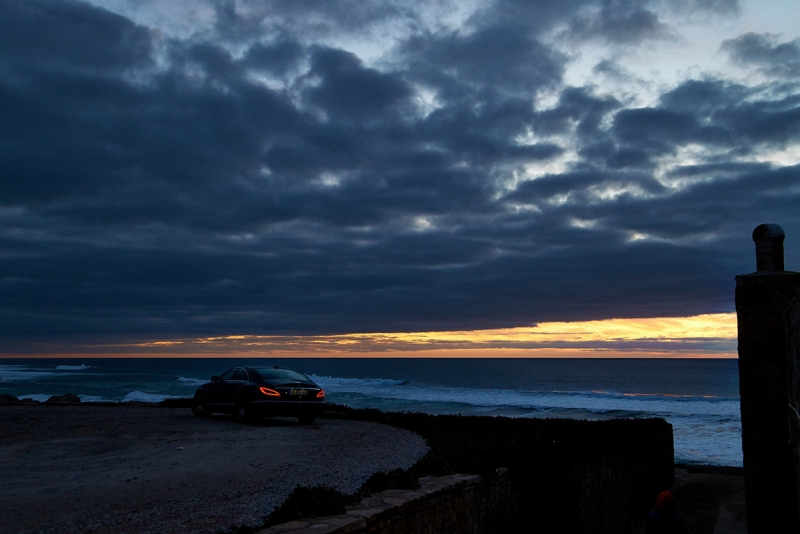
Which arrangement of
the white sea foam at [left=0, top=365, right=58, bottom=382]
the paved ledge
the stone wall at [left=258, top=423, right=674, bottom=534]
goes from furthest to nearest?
the white sea foam at [left=0, top=365, right=58, bottom=382]
the stone wall at [left=258, top=423, right=674, bottom=534]
the paved ledge

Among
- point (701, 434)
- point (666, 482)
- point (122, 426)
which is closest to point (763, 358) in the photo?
point (666, 482)

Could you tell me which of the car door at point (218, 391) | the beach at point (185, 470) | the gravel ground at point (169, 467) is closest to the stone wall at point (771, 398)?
the beach at point (185, 470)

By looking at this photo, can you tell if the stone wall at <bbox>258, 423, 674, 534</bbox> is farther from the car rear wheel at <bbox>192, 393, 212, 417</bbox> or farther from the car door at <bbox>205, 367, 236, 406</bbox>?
the car rear wheel at <bbox>192, 393, 212, 417</bbox>

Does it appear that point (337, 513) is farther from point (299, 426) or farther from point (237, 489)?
point (299, 426)

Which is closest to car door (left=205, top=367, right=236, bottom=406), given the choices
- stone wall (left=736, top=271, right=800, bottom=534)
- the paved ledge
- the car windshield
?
the car windshield

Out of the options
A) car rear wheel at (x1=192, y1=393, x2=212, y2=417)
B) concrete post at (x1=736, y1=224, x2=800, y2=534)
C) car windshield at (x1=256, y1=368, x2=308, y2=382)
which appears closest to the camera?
concrete post at (x1=736, y1=224, x2=800, y2=534)

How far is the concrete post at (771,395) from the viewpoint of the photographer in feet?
22.3

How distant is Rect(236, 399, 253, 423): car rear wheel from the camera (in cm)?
1509

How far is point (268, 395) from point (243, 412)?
0.98 m

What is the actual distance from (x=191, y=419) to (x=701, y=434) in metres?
24.2

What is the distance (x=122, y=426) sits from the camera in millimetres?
14344

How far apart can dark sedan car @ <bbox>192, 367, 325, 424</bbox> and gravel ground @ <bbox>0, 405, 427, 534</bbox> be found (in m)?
0.43

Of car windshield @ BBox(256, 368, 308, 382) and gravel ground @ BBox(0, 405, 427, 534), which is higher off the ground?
car windshield @ BBox(256, 368, 308, 382)

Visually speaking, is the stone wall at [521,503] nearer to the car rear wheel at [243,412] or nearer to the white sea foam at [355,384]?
the car rear wheel at [243,412]
